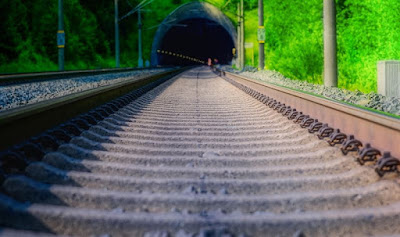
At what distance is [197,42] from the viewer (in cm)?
7606

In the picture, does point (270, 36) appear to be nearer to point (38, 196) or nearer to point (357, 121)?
point (357, 121)

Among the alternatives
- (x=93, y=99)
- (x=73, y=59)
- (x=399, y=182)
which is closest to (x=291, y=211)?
(x=399, y=182)

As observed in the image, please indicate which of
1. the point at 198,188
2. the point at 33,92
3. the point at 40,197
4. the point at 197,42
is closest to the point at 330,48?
the point at 33,92

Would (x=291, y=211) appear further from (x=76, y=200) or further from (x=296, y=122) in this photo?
(x=296, y=122)

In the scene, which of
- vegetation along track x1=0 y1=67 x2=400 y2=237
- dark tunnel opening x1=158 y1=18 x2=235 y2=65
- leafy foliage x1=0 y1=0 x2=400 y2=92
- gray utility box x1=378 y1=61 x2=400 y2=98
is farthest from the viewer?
dark tunnel opening x1=158 y1=18 x2=235 y2=65

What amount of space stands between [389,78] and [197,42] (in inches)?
2620

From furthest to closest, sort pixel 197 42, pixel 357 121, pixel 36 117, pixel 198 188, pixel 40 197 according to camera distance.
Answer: pixel 197 42
pixel 357 121
pixel 36 117
pixel 198 188
pixel 40 197

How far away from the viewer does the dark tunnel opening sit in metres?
67.1

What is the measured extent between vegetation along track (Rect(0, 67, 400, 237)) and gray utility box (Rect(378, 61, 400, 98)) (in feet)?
22.1

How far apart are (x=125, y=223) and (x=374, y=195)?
57.4 inches

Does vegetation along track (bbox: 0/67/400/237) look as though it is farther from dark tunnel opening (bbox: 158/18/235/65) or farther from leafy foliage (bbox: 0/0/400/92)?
dark tunnel opening (bbox: 158/18/235/65)

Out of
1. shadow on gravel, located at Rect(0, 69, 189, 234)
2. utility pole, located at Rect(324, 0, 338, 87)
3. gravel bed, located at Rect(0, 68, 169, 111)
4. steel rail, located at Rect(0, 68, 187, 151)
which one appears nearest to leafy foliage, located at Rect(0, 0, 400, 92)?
utility pole, located at Rect(324, 0, 338, 87)

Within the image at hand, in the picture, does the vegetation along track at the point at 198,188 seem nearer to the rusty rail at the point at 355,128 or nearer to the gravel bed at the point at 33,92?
the rusty rail at the point at 355,128

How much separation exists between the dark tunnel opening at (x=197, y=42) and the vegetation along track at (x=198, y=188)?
5878 cm
